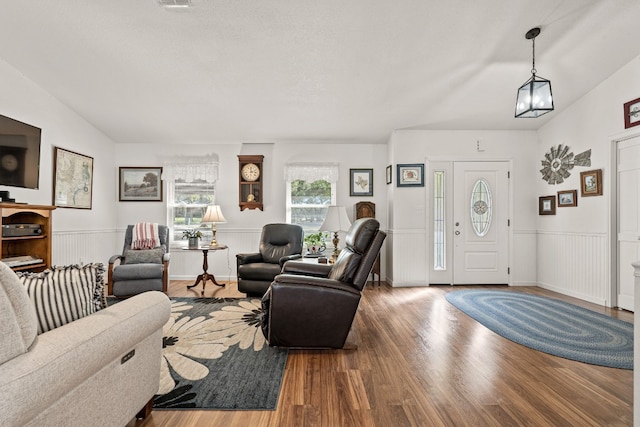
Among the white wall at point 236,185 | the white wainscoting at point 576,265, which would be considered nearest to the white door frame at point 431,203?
the white wainscoting at point 576,265

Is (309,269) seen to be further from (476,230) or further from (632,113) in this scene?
(632,113)

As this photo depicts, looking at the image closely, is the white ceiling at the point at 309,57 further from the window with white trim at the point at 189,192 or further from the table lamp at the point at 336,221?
the table lamp at the point at 336,221

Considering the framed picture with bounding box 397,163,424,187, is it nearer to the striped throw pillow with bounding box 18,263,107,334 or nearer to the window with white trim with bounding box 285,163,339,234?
the window with white trim with bounding box 285,163,339,234

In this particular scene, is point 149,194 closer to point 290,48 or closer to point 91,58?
point 91,58

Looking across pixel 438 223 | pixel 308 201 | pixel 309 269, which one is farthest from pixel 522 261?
pixel 309 269

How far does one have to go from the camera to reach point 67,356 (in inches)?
41.9

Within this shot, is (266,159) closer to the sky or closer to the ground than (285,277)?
closer to the sky

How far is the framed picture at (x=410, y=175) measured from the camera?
209 inches

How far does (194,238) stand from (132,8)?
3.05 metres

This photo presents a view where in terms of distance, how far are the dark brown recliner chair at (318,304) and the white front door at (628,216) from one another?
3.19 meters

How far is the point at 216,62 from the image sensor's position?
361cm

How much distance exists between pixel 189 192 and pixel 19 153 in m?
2.32

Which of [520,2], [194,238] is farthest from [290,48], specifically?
[194,238]

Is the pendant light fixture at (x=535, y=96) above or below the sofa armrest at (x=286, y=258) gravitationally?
above
